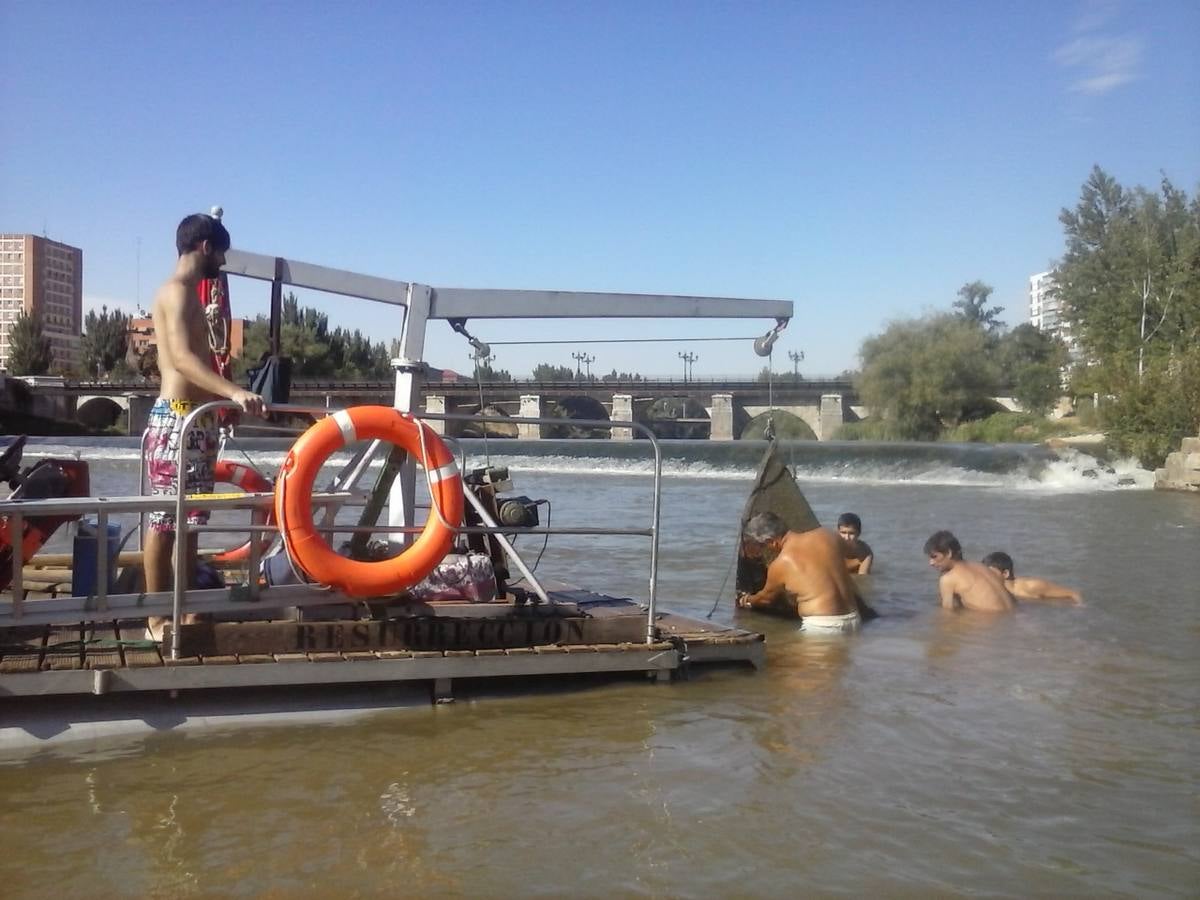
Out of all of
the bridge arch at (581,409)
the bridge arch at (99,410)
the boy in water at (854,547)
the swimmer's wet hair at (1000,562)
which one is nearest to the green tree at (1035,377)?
the bridge arch at (581,409)

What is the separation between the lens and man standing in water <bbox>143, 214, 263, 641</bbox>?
5090mm

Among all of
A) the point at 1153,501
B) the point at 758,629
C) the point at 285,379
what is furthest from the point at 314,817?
the point at 1153,501

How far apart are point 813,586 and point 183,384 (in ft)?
17.0

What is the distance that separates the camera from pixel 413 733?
5.35 metres

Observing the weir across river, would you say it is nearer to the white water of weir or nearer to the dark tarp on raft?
the white water of weir

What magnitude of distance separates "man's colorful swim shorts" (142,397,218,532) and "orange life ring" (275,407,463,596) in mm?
360

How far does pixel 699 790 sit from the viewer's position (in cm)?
471

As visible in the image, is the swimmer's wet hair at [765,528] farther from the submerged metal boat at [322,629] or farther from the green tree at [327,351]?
the green tree at [327,351]

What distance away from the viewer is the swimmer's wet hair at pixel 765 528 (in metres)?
9.24

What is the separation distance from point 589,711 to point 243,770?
1.82 metres

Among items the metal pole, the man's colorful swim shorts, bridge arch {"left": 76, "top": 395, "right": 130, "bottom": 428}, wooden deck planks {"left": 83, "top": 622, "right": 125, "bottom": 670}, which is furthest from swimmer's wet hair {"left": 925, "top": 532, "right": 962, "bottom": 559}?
bridge arch {"left": 76, "top": 395, "right": 130, "bottom": 428}

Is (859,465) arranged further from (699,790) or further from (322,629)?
(699,790)

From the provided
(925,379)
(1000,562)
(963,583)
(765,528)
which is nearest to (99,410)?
(925,379)

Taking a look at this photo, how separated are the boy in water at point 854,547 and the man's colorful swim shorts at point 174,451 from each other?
7.91 m
